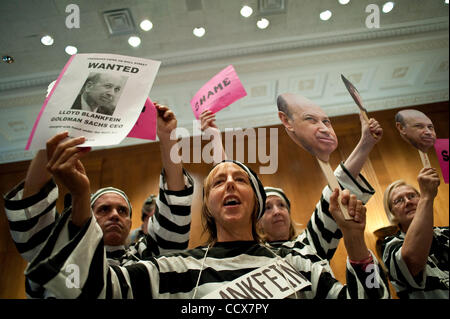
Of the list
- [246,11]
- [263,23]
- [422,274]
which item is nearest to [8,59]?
[246,11]

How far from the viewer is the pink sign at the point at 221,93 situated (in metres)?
1.23

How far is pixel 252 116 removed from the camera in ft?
6.51

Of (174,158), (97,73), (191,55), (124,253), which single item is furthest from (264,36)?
(124,253)

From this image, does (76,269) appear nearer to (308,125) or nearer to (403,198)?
(308,125)

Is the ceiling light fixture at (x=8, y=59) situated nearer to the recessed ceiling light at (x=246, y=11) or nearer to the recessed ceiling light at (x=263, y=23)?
the recessed ceiling light at (x=246, y=11)

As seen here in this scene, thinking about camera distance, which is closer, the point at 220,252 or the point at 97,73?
the point at 97,73

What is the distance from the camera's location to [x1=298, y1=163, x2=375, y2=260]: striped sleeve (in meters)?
1.06

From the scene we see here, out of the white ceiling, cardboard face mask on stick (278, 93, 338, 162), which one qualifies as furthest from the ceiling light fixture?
cardboard face mask on stick (278, 93, 338, 162)

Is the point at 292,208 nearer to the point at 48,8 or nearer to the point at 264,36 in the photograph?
the point at 264,36

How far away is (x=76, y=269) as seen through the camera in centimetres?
62

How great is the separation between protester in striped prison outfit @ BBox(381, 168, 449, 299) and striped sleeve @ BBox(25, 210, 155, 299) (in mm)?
917

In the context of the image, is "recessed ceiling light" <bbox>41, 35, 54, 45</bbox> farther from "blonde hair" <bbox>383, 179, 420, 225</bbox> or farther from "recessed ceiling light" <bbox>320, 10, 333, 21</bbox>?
"blonde hair" <bbox>383, 179, 420, 225</bbox>

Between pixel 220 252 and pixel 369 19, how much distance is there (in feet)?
3.31

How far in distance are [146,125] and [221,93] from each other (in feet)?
1.48
